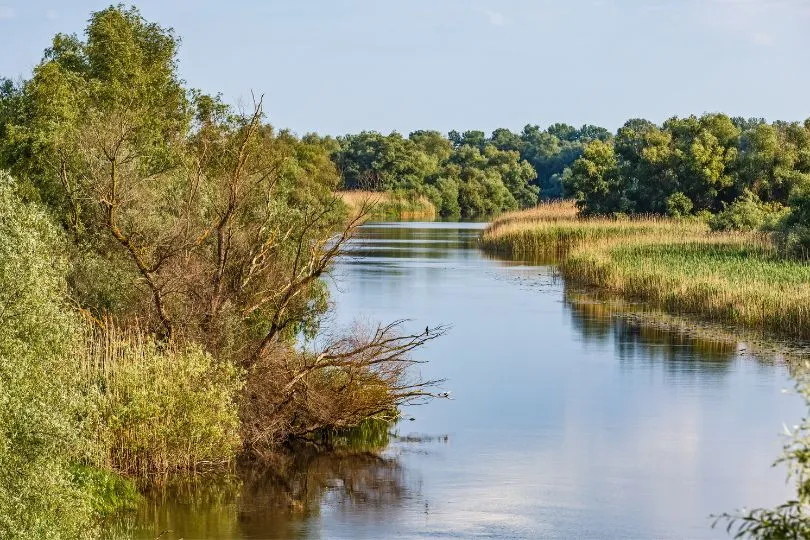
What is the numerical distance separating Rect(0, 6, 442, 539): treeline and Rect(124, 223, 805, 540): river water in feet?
2.94

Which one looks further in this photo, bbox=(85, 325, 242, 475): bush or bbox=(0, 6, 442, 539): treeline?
bbox=(85, 325, 242, 475): bush

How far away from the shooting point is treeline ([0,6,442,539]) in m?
11.8

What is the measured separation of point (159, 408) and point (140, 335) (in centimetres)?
128

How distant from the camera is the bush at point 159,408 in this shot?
1509cm

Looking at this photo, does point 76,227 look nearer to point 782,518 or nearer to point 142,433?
point 142,433

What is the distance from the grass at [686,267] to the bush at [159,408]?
15985 mm

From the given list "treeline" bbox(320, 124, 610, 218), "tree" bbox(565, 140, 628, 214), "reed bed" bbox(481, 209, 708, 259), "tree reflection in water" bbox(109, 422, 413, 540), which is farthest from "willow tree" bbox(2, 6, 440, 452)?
"treeline" bbox(320, 124, 610, 218)

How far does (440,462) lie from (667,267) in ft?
68.3

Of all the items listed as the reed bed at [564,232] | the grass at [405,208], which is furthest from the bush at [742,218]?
the grass at [405,208]

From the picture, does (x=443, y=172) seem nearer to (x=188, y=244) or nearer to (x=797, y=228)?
(x=797, y=228)

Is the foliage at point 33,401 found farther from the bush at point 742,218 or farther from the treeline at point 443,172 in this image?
the treeline at point 443,172

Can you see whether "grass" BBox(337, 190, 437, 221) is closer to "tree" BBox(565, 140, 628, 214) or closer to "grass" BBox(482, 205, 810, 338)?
"tree" BBox(565, 140, 628, 214)

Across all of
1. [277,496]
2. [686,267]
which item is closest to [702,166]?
[686,267]

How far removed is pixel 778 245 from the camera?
40.4 m
